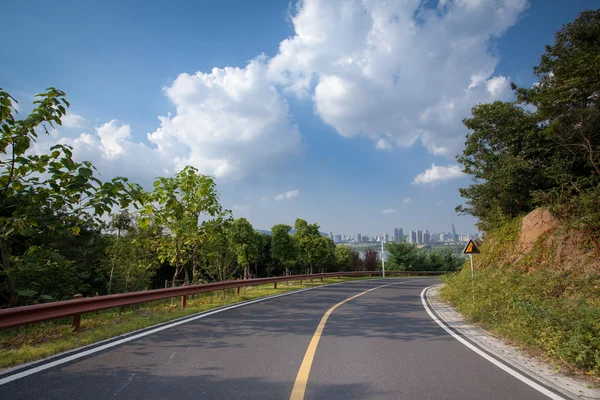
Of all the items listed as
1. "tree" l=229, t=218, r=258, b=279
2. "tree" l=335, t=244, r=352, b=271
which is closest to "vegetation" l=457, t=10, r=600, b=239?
"tree" l=229, t=218, r=258, b=279

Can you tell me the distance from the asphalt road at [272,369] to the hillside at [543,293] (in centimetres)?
121

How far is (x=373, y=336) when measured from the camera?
721 cm

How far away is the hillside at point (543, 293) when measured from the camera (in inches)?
215

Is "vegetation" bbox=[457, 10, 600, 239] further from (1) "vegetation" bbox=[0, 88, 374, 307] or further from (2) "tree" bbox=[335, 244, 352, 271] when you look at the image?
(2) "tree" bbox=[335, 244, 352, 271]

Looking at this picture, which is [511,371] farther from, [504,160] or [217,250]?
[217,250]

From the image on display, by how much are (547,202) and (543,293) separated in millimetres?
6442

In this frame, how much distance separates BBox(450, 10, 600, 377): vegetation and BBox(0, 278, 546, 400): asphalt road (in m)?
1.51

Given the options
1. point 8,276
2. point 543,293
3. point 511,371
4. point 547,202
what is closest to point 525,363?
point 511,371

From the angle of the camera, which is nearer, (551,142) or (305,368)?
(305,368)

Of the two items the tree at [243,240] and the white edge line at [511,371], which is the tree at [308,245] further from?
the white edge line at [511,371]

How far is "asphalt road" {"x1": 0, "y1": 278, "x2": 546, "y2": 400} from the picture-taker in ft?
13.3

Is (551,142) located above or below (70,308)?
above

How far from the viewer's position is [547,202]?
14.2 m

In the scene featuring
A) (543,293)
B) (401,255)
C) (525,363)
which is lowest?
(525,363)
